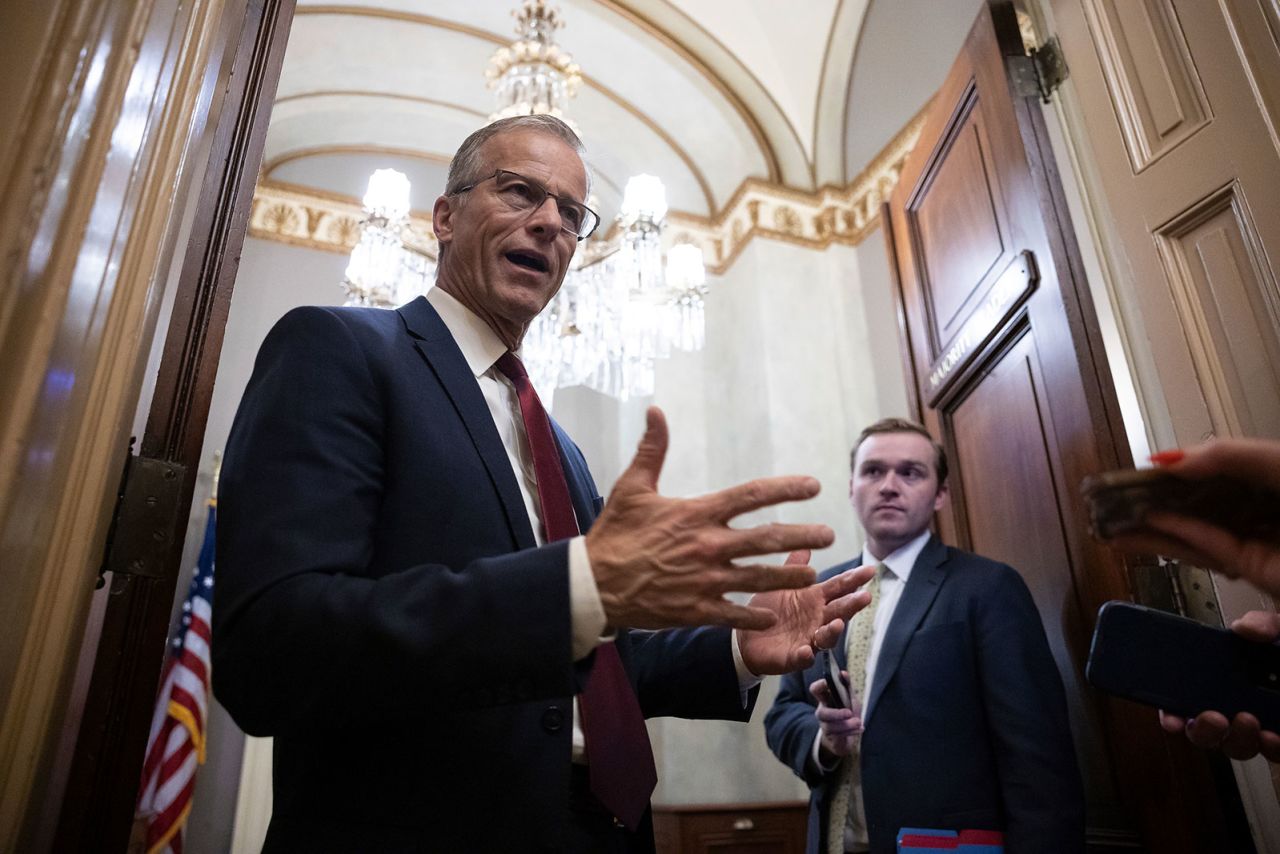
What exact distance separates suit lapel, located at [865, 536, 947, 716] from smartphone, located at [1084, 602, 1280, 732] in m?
0.68

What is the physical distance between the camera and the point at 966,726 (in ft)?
5.84

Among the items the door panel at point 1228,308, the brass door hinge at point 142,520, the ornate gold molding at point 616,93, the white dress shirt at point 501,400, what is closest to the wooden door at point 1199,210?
the door panel at point 1228,308

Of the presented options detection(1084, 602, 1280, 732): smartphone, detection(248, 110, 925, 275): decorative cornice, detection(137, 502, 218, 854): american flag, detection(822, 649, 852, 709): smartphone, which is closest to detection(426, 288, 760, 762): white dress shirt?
detection(1084, 602, 1280, 732): smartphone

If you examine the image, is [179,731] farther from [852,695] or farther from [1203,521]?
[1203,521]

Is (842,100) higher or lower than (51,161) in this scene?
higher

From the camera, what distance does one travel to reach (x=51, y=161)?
2.08 ft

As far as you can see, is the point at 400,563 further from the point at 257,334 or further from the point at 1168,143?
the point at 257,334

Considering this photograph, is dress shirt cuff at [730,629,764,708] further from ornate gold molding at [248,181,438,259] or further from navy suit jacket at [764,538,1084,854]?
ornate gold molding at [248,181,438,259]

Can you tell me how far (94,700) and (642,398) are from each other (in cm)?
446

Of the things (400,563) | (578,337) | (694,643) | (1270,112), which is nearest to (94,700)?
(400,563)

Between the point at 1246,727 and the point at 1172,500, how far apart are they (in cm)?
68

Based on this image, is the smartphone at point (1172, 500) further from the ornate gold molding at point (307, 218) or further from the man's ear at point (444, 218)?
the ornate gold molding at point (307, 218)

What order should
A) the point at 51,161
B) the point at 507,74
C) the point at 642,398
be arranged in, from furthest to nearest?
the point at 642,398
the point at 507,74
the point at 51,161

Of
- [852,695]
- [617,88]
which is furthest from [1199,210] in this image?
[617,88]
